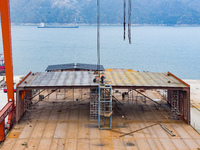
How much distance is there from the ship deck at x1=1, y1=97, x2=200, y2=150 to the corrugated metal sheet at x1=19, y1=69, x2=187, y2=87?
4091 mm

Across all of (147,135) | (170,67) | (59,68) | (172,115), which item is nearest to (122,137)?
(147,135)

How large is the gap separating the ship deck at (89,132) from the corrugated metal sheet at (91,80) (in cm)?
409

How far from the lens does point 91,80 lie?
3669 centimetres

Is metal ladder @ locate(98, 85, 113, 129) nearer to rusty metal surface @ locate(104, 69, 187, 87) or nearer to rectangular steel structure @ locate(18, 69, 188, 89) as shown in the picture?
rectangular steel structure @ locate(18, 69, 188, 89)

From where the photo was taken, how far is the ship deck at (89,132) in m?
28.6

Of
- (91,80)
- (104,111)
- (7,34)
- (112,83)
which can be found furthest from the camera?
(91,80)

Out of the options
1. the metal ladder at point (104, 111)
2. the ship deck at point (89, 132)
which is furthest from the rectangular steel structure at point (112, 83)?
the ship deck at point (89, 132)

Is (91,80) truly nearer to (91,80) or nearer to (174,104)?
(91,80)

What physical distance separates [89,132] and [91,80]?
25.6 ft

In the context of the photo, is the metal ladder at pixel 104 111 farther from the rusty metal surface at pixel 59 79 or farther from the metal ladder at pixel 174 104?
the metal ladder at pixel 174 104

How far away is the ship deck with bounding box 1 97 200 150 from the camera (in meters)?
28.6

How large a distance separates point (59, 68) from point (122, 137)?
27.0 meters

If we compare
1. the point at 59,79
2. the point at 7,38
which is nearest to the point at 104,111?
the point at 59,79

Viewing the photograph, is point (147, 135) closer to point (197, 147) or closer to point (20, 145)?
point (197, 147)
